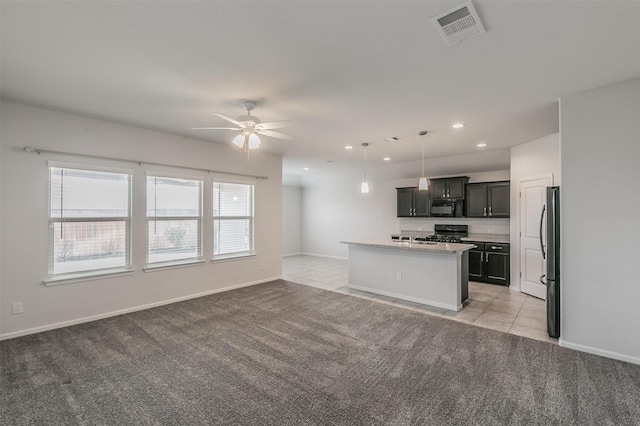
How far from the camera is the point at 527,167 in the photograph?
5.22 meters

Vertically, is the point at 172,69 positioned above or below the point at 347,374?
above

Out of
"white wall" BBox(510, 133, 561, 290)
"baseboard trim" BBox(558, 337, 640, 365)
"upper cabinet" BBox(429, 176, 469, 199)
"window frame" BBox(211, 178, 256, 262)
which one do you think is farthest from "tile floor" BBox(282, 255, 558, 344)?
"upper cabinet" BBox(429, 176, 469, 199)

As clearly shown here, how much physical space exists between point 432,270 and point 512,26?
3.43 m

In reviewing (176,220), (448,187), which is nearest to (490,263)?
(448,187)

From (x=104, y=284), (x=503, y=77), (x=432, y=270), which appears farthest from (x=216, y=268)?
(x=503, y=77)

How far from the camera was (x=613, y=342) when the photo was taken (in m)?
2.93

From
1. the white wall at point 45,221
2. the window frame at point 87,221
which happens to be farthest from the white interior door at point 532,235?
the window frame at point 87,221

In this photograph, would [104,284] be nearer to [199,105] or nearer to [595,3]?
[199,105]

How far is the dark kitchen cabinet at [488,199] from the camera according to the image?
6137mm

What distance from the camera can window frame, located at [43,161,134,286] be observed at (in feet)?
12.0

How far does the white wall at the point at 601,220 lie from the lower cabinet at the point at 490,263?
9.36 feet

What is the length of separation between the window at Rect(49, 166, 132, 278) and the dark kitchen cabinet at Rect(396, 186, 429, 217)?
20.2 feet

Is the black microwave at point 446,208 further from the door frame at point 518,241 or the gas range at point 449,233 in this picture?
the door frame at point 518,241

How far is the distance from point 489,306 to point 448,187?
318cm
